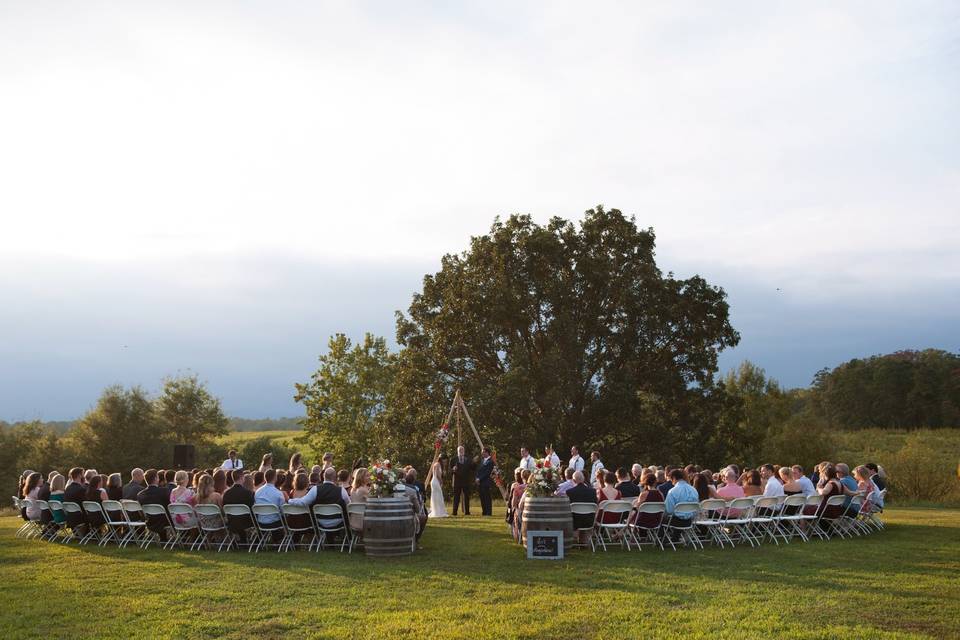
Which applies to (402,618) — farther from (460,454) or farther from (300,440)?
(300,440)

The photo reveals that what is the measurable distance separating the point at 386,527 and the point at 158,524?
14.7 ft

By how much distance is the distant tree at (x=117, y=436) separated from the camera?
1970 inches

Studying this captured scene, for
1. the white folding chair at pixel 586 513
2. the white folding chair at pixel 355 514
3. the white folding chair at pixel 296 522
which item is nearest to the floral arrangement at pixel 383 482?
the white folding chair at pixel 355 514

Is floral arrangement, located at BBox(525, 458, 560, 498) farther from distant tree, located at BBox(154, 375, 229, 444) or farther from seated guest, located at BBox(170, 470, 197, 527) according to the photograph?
distant tree, located at BBox(154, 375, 229, 444)

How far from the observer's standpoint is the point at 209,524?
528 inches

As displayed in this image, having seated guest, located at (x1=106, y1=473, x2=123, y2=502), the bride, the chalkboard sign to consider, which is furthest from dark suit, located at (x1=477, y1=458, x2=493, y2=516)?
seated guest, located at (x1=106, y1=473, x2=123, y2=502)

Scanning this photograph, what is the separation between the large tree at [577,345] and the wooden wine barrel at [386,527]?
17.5 m

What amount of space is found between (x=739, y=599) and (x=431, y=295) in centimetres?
2617

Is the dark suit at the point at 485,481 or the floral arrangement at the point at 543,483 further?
the dark suit at the point at 485,481

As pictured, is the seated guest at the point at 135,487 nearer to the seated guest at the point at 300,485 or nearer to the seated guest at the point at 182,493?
the seated guest at the point at 182,493

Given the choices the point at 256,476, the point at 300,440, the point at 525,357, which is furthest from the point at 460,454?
the point at 300,440

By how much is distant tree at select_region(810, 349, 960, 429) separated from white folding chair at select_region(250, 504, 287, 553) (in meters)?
54.6

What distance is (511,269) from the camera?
32.0 meters

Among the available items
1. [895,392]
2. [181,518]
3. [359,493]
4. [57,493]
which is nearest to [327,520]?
[359,493]
